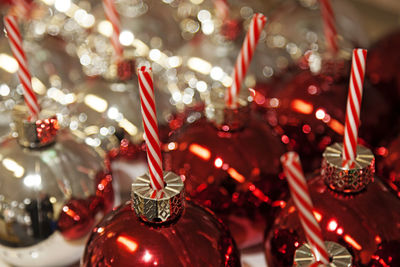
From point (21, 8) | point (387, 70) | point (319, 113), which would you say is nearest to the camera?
point (319, 113)

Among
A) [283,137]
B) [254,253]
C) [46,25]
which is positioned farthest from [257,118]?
[46,25]

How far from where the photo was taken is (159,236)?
0.54 metres

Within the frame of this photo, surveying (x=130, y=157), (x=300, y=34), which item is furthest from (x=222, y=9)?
(x=130, y=157)

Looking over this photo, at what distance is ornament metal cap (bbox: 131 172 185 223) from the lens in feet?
1.78

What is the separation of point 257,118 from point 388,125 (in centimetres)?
23

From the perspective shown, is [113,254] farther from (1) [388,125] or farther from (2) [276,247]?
(1) [388,125]

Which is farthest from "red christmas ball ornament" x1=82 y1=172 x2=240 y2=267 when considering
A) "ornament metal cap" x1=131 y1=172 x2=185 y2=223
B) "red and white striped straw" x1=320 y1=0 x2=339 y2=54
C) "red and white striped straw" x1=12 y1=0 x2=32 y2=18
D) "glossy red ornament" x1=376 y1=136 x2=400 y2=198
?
"red and white striped straw" x1=12 y1=0 x2=32 y2=18

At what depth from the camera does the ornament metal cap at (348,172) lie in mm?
572

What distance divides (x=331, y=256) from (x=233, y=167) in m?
0.19

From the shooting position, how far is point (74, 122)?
2.61ft

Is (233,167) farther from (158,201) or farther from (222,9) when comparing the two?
(222,9)

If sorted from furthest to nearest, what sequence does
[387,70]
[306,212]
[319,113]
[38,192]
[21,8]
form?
[21,8], [387,70], [319,113], [38,192], [306,212]

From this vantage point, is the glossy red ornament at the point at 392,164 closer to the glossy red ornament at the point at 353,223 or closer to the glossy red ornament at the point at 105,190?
the glossy red ornament at the point at 353,223

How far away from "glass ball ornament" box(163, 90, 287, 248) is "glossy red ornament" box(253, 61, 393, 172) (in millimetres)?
69
